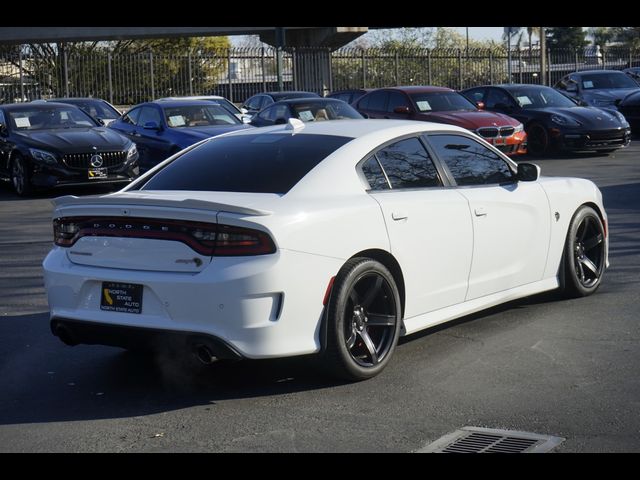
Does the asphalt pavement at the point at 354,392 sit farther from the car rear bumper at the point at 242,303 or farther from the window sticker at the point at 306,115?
the window sticker at the point at 306,115

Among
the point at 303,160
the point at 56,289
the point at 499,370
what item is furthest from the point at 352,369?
the point at 56,289

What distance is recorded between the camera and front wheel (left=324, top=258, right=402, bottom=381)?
5.95 meters

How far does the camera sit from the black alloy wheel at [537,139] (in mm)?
22312

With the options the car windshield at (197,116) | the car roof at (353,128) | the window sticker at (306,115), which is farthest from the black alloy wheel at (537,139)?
the car roof at (353,128)

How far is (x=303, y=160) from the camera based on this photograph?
6.53 meters

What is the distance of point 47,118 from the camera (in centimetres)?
1831

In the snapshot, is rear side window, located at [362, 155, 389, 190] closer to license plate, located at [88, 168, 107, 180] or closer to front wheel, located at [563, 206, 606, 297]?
front wheel, located at [563, 206, 606, 297]

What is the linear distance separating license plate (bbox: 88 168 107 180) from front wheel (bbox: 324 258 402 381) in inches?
444

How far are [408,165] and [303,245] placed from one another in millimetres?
1417

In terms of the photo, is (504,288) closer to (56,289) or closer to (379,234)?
(379,234)

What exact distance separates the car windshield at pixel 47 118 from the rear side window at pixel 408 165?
12195mm
